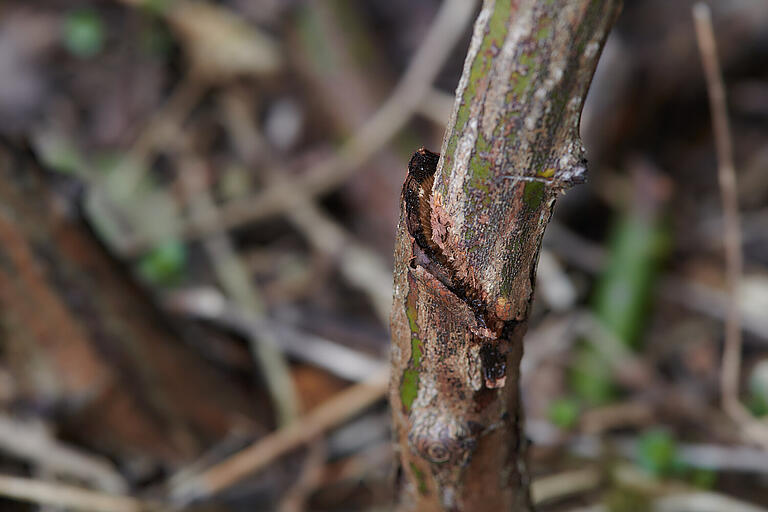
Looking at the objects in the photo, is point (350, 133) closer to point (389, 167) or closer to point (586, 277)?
point (389, 167)

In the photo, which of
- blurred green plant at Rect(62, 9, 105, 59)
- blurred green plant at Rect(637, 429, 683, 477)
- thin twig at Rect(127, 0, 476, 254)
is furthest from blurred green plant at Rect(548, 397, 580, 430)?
blurred green plant at Rect(62, 9, 105, 59)

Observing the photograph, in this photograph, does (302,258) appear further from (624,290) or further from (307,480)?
(624,290)

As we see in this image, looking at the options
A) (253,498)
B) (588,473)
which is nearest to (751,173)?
(588,473)

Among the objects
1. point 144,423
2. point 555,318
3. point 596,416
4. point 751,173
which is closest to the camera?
point 144,423

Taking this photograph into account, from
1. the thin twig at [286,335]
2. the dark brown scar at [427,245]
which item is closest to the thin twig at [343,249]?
the thin twig at [286,335]

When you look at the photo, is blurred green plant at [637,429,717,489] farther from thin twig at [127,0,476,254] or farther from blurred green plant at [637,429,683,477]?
thin twig at [127,0,476,254]
